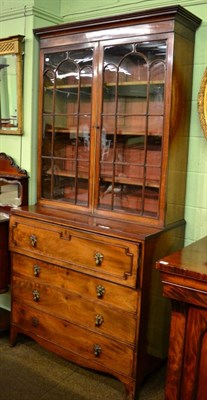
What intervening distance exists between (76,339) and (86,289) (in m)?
0.34

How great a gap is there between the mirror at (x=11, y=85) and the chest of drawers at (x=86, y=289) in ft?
2.40

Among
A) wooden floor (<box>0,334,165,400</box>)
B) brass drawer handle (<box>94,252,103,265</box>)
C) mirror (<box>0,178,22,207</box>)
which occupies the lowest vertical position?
wooden floor (<box>0,334,165,400</box>)

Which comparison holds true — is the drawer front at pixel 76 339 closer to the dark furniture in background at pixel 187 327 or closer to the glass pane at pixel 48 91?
the dark furniture in background at pixel 187 327

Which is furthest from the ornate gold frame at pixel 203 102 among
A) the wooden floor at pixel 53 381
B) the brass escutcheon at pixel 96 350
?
the wooden floor at pixel 53 381

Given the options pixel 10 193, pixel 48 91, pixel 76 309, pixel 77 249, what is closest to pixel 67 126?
pixel 48 91

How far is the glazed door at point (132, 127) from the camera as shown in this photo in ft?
7.75

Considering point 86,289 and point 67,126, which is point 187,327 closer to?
point 86,289

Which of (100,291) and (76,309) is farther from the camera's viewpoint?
(76,309)

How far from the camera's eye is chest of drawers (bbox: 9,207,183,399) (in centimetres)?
227

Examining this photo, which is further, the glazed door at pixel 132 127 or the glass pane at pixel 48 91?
the glass pane at pixel 48 91

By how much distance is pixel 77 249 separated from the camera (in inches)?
97.0

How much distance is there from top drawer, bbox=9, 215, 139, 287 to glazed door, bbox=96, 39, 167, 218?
288mm

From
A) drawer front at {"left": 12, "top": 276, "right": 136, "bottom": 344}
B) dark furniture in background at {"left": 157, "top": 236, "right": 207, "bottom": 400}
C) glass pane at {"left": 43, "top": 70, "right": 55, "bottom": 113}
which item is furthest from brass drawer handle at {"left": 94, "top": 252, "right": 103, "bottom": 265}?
glass pane at {"left": 43, "top": 70, "right": 55, "bottom": 113}

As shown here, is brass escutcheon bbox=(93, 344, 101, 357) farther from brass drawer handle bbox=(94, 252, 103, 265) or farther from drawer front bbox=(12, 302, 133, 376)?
brass drawer handle bbox=(94, 252, 103, 265)
